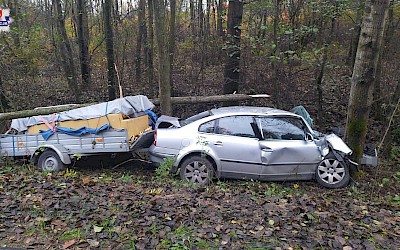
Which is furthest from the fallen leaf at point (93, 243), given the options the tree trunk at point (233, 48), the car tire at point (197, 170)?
the tree trunk at point (233, 48)

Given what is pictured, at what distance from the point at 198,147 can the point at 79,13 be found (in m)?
11.3

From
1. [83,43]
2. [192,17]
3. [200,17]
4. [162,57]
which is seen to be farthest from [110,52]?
[192,17]

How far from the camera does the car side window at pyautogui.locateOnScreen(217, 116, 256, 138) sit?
725cm

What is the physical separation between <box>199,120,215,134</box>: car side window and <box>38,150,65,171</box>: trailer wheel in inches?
126

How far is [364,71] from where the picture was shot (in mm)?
6434

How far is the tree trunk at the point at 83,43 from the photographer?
48.3ft

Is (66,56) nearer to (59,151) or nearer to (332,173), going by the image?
(59,151)

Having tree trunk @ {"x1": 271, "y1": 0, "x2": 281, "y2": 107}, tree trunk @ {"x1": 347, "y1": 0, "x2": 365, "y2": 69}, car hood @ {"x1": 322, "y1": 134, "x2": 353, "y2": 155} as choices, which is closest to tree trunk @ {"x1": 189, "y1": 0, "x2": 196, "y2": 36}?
tree trunk @ {"x1": 271, "y1": 0, "x2": 281, "y2": 107}

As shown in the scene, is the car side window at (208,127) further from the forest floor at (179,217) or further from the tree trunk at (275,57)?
the tree trunk at (275,57)

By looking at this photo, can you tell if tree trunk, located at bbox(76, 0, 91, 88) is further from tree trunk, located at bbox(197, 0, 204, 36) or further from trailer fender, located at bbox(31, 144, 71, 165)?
trailer fender, located at bbox(31, 144, 71, 165)

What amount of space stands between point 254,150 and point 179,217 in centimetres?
306

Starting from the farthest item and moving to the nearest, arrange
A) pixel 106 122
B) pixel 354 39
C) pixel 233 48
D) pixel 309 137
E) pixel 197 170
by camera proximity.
→ pixel 354 39
pixel 233 48
pixel 106 122
pixel 309 137
pixel 197 170

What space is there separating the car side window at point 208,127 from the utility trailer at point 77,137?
1269 mm

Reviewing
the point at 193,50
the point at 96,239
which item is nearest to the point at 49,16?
the point at 193,50
